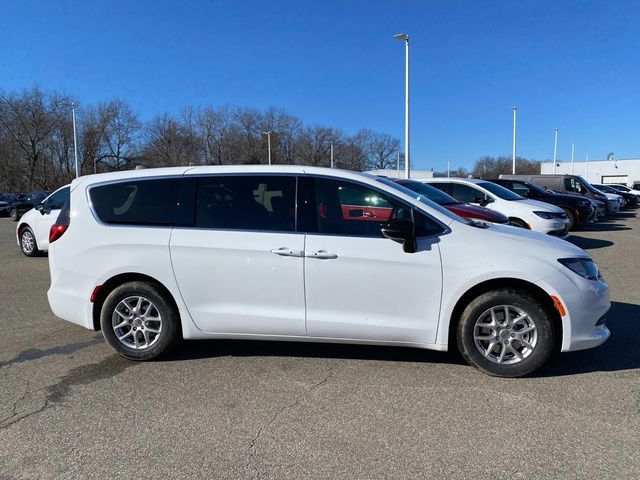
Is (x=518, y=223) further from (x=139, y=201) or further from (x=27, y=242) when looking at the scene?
(x=27, y=242)

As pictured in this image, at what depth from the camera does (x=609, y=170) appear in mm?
83500

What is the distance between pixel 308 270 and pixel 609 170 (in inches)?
3788

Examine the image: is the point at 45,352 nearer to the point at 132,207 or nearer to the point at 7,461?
the point at 132,207

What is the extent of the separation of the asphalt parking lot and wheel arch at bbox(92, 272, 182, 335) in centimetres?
46

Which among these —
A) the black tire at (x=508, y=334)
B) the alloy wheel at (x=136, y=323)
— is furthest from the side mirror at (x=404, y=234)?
the alloy wheel at (x=136, y=323)

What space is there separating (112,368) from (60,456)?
1390 mm

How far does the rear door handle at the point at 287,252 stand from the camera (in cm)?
389

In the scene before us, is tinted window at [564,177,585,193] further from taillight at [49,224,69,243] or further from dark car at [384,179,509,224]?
taillight at [49,224,69,243]

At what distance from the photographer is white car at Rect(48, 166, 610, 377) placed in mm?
3766

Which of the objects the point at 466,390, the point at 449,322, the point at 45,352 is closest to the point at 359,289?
the point at 449,322

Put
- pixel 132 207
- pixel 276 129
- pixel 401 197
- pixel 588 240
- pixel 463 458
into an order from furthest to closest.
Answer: pixel 276 129, pixel 588 240, pixel 132 207, pixel 401 197, pixel 463 458

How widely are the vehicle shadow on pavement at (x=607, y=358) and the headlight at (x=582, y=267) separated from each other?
796mm

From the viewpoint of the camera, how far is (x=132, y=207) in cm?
436

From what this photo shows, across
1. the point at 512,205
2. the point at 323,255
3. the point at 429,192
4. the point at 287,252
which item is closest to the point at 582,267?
the point at 323,255
